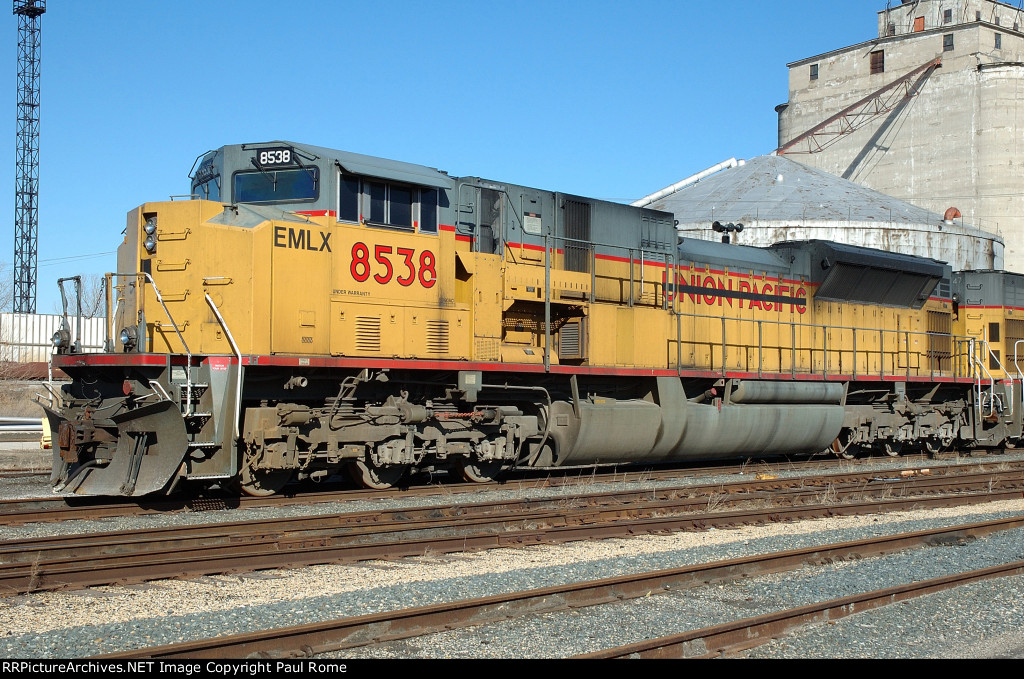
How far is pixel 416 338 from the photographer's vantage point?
1021cm

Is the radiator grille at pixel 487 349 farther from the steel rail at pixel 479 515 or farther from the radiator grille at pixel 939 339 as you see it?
the radiator grille at pixel 939 339

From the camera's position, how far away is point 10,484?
37.6ft

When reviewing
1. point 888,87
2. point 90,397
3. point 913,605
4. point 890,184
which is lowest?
point 913,605

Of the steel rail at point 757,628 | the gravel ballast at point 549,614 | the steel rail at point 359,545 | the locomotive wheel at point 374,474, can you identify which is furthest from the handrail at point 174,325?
the steel rail at point 757,628

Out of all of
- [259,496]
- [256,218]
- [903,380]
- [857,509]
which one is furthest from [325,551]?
[903,380]

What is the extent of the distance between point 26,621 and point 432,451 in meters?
5.57

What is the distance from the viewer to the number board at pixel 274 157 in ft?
31.4

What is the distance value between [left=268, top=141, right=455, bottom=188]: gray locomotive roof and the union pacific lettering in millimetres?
4478

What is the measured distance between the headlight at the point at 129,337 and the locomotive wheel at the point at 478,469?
13.5 feet

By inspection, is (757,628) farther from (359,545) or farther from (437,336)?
(437,336)

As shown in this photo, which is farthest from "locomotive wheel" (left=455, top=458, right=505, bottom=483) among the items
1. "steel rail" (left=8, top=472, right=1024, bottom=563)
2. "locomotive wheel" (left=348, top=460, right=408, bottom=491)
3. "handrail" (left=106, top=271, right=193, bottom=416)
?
"handrail" (left=106, top=271, right=193, bottom=416)

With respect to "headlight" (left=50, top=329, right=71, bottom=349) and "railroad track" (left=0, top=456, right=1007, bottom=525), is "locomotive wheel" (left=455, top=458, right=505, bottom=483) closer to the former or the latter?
"railroad track" (left=0, top=456, right=1007, bottom=525)

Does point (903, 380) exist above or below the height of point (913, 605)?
above
